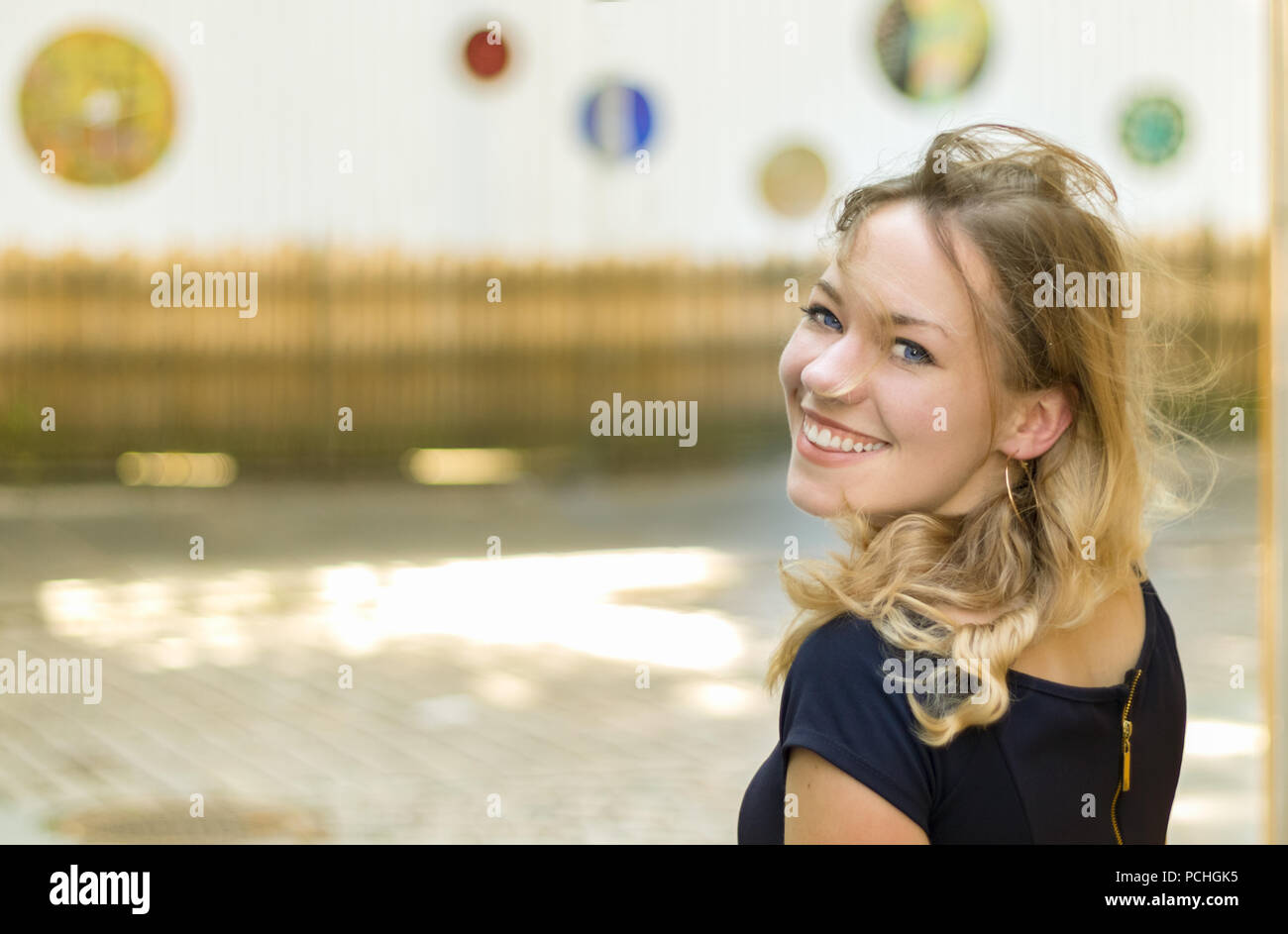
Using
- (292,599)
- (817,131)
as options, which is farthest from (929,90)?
(292,599)

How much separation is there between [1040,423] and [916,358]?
133 millimetres

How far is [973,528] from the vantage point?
1.13 metres

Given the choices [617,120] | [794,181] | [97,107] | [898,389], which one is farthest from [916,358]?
[617,120]

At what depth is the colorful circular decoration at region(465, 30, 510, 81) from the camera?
23.7 feet

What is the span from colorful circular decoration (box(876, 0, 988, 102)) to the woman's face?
14.1 ft

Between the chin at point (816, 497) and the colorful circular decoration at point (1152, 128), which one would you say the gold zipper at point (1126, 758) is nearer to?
the chin at point (816, 497)

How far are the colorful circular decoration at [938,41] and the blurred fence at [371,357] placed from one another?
66.9 inches

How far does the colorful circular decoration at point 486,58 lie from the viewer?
7238 millimetres

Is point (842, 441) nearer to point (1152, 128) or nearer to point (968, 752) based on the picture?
point (968, 752)

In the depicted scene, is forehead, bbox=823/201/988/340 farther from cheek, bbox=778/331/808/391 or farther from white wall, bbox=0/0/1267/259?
white wall, bbox=0/0/1267/259

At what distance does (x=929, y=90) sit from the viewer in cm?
531

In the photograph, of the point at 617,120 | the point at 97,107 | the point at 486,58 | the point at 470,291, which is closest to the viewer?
the point at 97,107

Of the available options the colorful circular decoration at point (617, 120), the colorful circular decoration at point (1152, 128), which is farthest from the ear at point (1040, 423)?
the colorful circular decoration at point (617, 120)

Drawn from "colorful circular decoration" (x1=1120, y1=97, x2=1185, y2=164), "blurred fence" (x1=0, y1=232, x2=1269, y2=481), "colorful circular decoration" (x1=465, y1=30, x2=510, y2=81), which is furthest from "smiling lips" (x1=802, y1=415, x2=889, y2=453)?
"colorful circular decoration" (x1=465, y1=30, x2=510, y2=81)
